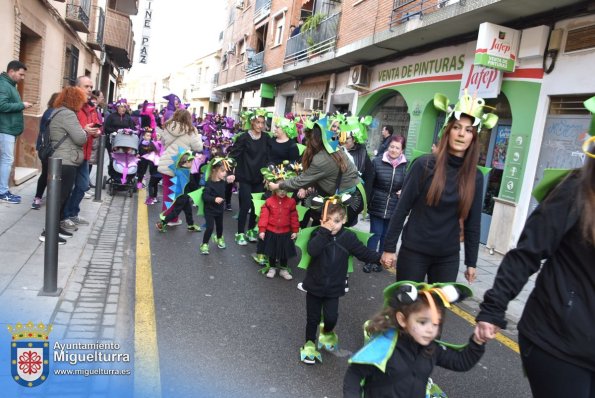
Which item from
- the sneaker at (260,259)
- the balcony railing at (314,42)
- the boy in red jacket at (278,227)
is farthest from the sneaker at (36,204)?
the balcony railing at (314,42)

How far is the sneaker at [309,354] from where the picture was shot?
376cm

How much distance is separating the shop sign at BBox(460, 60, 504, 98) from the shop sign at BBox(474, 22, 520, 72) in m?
0.34

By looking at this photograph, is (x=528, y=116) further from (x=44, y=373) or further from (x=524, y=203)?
(x=44, y=373)

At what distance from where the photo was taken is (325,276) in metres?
3.73

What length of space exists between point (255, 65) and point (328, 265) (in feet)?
77.3

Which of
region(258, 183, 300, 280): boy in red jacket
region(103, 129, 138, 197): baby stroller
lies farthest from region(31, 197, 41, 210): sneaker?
region(258, 183, 300, 280): boy in red jacket

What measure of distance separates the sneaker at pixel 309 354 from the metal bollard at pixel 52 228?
214 cm

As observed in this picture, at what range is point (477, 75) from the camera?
9789 mm

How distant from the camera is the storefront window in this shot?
1378 centimetres

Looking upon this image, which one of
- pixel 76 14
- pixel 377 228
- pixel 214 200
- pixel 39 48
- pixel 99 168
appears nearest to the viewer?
pixel 214 200

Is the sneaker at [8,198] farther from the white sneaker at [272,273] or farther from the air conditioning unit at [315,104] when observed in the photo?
the air conditioning unit at [315,104]

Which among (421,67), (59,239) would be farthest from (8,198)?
(421,67)

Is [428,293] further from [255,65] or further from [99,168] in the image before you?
[255,65]

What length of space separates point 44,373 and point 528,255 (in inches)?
110
